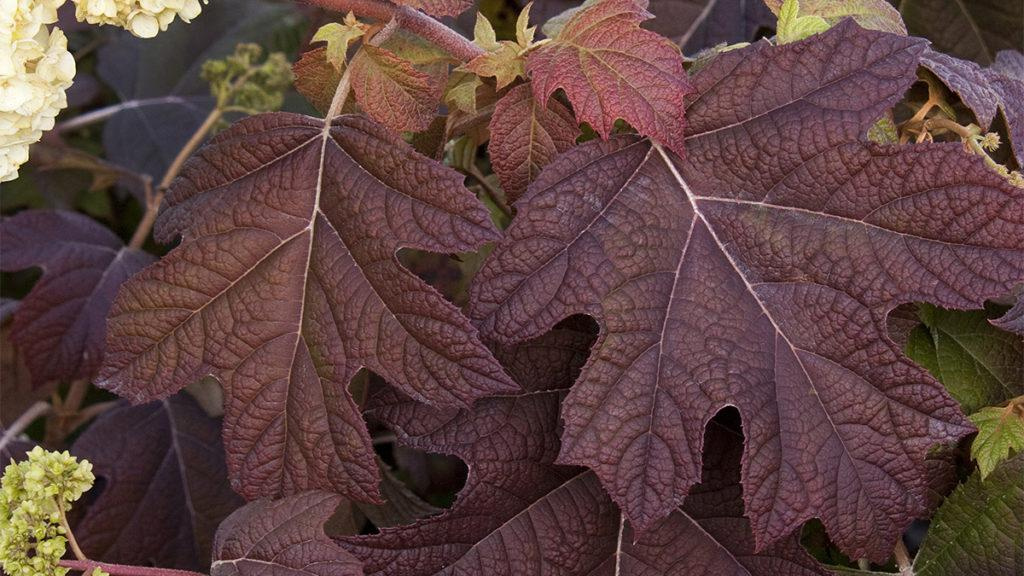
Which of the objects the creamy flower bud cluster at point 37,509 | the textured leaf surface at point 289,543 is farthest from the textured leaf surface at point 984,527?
the creamy flower bud cluster at point 37,509

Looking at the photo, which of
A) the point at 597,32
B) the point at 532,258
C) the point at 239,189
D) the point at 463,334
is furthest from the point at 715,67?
the point at 239,189

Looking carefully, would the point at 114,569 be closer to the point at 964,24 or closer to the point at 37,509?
the point at 37,509

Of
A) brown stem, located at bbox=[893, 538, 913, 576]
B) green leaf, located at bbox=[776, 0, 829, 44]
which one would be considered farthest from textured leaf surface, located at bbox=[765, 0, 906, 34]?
brown stem, located at bbox=[893, 538, 913, 576]

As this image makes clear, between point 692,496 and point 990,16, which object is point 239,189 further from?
point 990,16

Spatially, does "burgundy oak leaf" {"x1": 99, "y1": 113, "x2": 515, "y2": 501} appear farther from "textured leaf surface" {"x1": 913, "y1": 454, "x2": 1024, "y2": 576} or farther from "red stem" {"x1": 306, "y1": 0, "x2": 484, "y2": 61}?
"textured leaf surface" {"x1": 913, "y1": 454, "x2": 1024, "y2": 576}

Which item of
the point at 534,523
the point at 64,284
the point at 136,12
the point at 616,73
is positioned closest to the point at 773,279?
the point at 616,73
